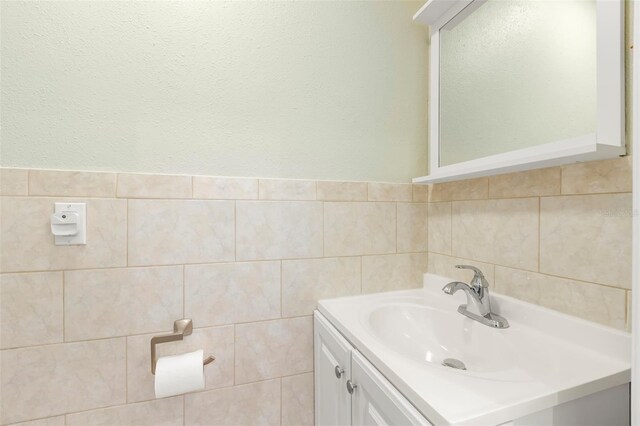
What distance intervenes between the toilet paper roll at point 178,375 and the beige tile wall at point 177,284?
73 mm

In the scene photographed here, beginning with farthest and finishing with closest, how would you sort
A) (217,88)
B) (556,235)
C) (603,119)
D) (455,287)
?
(217,88) < (455,287) < (556,235) < (603,119)

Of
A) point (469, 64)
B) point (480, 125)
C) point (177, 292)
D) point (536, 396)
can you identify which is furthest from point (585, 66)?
point (177, 292)

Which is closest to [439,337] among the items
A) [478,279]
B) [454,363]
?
[454,363]

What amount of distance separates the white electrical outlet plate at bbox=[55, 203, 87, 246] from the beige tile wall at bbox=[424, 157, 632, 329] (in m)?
1.22

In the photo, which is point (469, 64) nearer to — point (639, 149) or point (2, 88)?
point (639, 149)

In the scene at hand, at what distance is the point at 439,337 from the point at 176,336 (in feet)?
2.75

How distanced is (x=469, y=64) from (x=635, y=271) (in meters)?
0.90

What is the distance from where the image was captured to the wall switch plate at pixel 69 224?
78 centimetres

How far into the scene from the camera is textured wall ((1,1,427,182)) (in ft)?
2.63

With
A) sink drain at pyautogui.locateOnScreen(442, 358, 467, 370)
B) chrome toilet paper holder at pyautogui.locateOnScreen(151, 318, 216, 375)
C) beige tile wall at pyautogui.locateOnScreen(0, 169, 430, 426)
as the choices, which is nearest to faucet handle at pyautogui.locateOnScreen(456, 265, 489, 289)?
sink drain at pyautogui.locateOnScreen(442, 358, 467, 370)

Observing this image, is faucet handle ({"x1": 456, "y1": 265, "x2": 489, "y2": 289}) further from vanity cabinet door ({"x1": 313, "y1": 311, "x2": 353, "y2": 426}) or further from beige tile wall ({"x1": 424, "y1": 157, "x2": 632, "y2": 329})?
vanity cabinet door ({"x1": 313, "y1": 311, "x2": 353, "y2": 426})

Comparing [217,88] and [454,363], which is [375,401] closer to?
[454,363]

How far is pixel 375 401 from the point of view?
2.10ft

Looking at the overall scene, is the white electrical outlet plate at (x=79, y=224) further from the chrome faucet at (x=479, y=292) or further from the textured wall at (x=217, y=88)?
the chrome faucet at (x=479, y=292)
